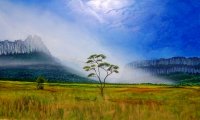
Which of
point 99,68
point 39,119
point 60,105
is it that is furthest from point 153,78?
point 39,119

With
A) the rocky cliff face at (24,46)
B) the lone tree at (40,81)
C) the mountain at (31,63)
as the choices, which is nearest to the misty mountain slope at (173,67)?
the mountain at (31,63)

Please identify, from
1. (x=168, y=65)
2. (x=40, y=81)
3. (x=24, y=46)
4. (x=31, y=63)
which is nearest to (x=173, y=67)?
(x=168, y=65)

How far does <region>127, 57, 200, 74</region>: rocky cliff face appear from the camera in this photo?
12734mm

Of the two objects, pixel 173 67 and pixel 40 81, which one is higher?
pixel 173 67

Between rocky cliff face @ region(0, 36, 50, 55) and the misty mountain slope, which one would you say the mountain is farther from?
the misty mountain slope

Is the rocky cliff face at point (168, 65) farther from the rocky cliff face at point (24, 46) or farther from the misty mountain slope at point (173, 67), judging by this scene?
the rocky cliff face at point (24, 46)

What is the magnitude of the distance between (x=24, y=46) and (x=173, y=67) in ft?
18.5

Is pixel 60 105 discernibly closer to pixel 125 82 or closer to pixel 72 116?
pixel 72 116

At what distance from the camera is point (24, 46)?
1489 centimetres

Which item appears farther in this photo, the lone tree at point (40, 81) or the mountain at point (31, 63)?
the mountain at point (31, 63)

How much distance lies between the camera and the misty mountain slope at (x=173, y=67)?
12852 millimetres

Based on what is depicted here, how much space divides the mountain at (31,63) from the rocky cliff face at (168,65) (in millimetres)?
1890

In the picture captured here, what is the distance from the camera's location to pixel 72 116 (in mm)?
6246

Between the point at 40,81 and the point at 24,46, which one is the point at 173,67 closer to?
the point at 40,81
